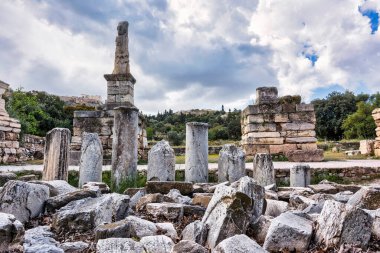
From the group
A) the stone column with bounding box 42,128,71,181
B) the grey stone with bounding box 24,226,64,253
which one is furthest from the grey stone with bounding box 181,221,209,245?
the stone column with bounding box 42,128,71,181

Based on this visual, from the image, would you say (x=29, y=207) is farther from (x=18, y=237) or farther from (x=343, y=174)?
(x=343, y=174)

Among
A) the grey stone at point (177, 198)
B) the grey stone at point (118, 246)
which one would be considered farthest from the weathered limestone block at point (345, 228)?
the grey stone at point (177, 198)

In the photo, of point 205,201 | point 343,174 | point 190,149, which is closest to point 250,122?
point 343,174

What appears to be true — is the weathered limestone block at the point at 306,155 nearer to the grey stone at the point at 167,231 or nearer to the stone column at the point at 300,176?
the stone column at the point at 300,176

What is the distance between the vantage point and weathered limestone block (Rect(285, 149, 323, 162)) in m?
12.0

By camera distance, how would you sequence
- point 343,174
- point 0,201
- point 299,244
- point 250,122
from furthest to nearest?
point 250,122 < point 343,174 < point 0,201 < point 299,244

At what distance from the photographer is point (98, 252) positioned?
2.73 metres

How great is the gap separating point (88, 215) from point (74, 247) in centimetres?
65

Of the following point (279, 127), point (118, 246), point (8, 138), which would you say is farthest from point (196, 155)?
point (8, 138)

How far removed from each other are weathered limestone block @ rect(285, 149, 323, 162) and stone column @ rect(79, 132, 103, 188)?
7.94 meters

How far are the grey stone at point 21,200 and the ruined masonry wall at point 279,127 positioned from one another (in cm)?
1001

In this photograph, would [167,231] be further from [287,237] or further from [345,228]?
[345,228]

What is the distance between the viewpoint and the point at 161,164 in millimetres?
6434

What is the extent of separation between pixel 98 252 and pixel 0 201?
1.78 metres
